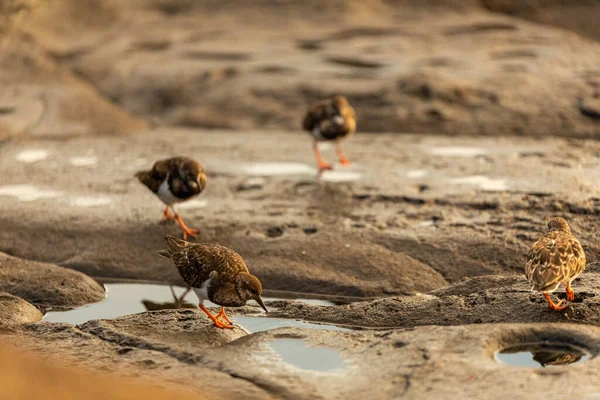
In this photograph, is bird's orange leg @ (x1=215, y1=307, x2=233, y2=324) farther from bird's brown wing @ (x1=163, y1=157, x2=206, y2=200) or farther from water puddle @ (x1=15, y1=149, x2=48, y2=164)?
water puddle @ (x1=15, y1=149, x2=48, y2=164)

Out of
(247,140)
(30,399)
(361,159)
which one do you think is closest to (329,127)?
(361,159)

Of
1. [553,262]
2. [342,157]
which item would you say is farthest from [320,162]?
[553,262]

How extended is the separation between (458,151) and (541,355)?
6.49 metres

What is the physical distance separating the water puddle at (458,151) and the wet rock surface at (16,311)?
20.5ft

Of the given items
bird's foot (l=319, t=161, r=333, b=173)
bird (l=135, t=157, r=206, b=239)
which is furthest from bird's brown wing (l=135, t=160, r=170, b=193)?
bird's foot (l=319, t=161, r=333, b=173)

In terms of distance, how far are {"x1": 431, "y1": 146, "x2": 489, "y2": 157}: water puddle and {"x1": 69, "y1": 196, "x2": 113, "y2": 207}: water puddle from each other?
4286 mm

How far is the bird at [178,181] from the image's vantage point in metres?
9.42

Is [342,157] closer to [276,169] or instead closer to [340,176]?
[340,176]

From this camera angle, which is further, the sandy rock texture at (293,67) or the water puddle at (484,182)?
the sandy rock texture at (293,67)

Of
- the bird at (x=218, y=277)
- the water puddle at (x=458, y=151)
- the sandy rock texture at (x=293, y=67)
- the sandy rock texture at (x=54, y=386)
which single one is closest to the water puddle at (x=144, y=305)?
the bird at (x=218, y=277)

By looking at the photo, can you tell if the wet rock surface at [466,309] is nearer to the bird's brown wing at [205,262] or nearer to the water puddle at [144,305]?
the water puddle at [144,305]

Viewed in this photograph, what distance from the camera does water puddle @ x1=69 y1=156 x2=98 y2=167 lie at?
12.4 meters

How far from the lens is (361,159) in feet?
40.9

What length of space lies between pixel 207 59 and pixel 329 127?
Answer: 6.38 metres
